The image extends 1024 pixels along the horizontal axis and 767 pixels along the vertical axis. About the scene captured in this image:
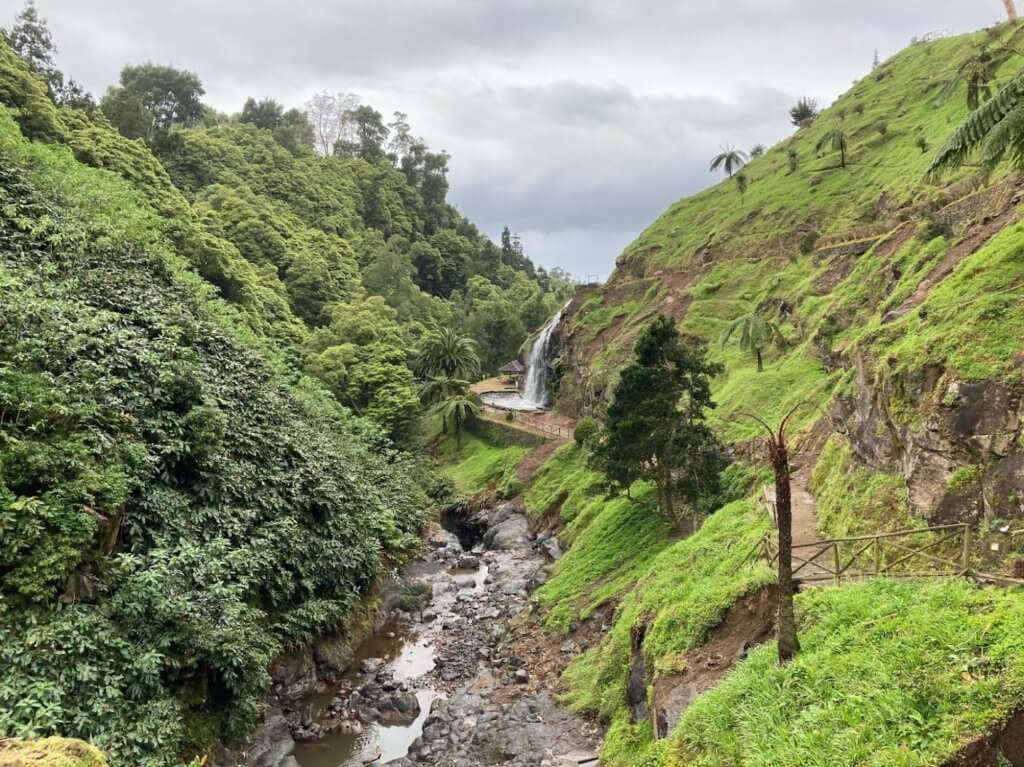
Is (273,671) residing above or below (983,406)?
below

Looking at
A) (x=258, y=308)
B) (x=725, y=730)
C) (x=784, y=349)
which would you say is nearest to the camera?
(x=725, y=730)

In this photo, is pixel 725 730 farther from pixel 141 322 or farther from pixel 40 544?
pixel 141 322

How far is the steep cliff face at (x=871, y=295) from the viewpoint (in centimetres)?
1167

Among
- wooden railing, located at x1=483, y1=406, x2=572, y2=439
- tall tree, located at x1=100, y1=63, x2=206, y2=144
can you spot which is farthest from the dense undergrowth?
tall tree, located at x1=100, y1=63, x2=206, y2=144

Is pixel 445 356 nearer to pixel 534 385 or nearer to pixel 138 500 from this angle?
pixel 534 385

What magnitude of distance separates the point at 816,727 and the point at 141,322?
1952cm

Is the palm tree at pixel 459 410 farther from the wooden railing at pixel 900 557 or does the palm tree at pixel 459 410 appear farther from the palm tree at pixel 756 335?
the wooden railing at pixel 900 557

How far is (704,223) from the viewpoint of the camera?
64812 millimetres

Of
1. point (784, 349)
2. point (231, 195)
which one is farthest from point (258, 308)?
point (784, 349)

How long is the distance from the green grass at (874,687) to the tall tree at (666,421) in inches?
435

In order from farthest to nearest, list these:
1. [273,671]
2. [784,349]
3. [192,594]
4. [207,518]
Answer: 1. [784,349]
2. [273,671]
3. [207,518]
4. [192,594]

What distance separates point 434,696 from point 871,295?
25558mm

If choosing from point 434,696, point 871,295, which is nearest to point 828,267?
point 871,295

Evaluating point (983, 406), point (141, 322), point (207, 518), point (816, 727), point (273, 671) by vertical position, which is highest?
point (141, 322)
